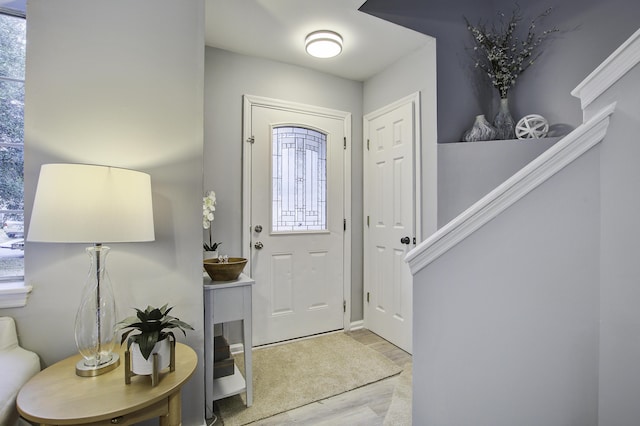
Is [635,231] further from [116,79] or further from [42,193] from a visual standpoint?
[116,79]

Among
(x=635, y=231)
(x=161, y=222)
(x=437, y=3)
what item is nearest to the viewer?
(x=635, y=231)

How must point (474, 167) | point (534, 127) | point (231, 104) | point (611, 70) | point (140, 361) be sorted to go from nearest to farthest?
point (611, 70) < point (140, 361) < point (534, 127) < point (474, 167) < point (231, 104)

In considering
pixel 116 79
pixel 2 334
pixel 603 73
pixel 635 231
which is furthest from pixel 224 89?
pixel 635 231

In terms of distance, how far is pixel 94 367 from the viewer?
4.02ft

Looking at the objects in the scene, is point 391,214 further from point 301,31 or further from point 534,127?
point 301,31

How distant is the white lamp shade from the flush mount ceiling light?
182cm

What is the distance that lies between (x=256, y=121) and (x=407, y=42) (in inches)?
54.9

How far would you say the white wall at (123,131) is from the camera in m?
1.37

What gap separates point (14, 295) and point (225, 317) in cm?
92

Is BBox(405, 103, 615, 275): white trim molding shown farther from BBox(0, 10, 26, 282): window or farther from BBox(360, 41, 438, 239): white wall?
BBox(0, 10, 26, 282): window

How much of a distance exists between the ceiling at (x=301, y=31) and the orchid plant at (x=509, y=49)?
1.60 ft

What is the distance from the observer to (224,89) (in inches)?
102

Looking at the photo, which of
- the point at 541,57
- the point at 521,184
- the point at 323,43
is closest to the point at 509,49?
the point at 541,57

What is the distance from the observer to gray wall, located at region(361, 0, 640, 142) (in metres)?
2.06
